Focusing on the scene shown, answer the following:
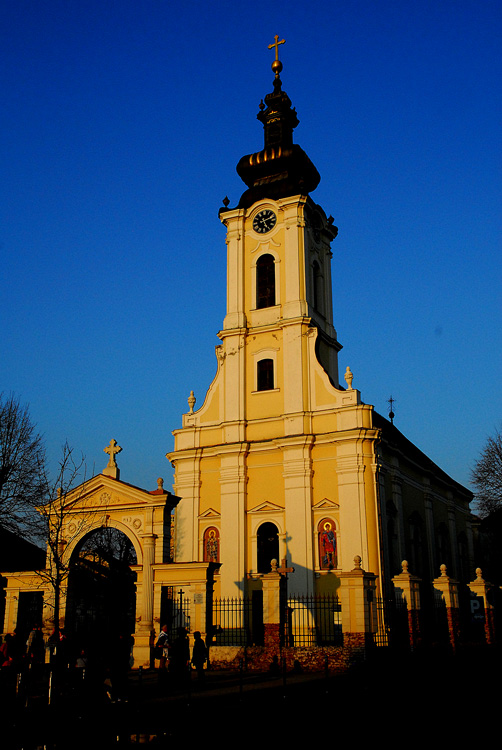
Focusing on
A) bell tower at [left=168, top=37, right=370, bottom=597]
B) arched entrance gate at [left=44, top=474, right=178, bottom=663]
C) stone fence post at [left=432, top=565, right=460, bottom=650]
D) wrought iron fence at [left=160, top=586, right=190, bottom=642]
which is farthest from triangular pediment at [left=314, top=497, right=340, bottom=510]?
wrought iron fence at [left=160, top=586, right=190, bottom=642]

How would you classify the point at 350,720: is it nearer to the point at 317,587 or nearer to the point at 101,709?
the point at 101,709

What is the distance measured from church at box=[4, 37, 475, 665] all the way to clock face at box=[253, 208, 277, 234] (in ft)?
0.18

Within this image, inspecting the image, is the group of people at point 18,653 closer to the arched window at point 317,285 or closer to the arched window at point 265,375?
the arched window at point 265,375

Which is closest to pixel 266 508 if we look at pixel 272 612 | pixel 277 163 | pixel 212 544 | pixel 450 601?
pixel 212 544

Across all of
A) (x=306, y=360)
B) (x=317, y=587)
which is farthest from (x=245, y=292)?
(x=317, y=587)

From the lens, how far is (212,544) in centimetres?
2911

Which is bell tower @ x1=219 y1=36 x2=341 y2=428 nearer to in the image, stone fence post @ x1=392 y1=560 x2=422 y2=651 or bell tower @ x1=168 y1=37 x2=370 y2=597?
bell tower @ x1=168 y1=37 x2=370 y2=597

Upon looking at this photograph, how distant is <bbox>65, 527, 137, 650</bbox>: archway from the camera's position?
23594 mm

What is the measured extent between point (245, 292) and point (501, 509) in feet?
49.8

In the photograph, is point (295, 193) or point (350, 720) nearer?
point (350, 720)

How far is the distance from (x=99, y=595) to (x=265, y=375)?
50.6 feet

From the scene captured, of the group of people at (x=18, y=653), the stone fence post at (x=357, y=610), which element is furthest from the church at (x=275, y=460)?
the stone fence post at (x=357, y=610)

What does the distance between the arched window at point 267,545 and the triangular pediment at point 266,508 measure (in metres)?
0.49

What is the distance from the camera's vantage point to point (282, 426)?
95.1 ft
